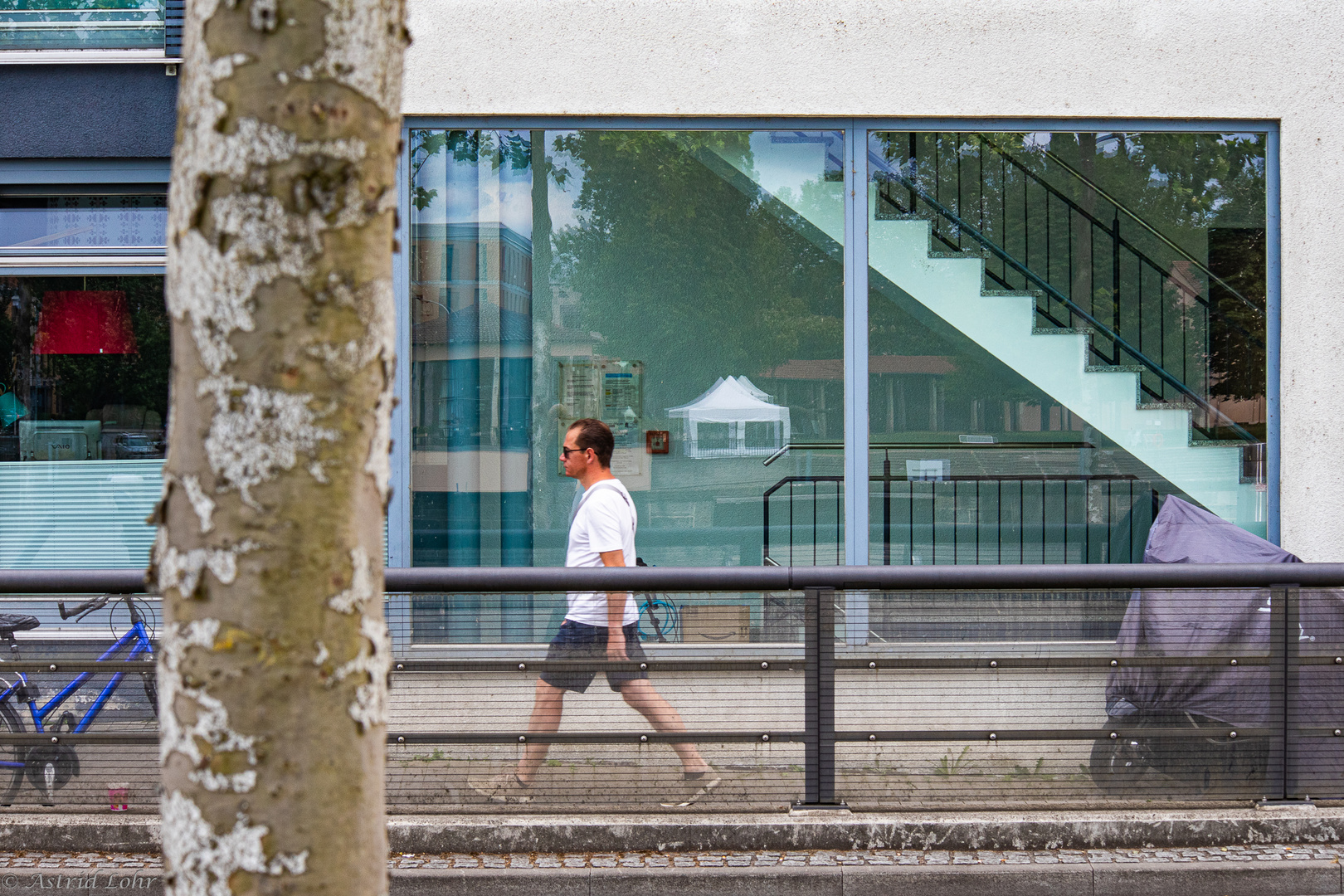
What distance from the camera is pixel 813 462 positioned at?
727cm

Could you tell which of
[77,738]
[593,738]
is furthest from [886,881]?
[77,738]

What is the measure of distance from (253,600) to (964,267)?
21.1ft

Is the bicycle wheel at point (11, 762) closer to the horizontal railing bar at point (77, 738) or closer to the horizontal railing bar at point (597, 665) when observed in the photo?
the horizontal railing bar at point (77, 738)

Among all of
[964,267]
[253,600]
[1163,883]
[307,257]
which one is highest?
[964,267]

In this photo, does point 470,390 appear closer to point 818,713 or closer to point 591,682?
point 591,682

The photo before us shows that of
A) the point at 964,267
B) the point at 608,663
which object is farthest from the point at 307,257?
the point at 964,267

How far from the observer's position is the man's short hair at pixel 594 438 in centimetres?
513

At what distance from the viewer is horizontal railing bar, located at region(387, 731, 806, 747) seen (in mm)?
4531

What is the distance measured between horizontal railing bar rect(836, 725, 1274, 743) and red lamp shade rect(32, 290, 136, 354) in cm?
525

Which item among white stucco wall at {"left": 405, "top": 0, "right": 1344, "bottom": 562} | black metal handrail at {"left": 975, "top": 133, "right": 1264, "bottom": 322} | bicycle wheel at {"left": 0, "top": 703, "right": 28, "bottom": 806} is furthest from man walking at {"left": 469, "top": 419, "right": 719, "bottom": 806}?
black metal handrail at {"left": 975, "top": 133, "right": 1264, "bottom": 322}

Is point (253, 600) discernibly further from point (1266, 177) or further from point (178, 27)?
point (1266, 177)

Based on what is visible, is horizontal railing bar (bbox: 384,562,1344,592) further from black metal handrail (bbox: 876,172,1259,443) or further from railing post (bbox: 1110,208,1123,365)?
railing post (bbox: 1110,208,1123,365)

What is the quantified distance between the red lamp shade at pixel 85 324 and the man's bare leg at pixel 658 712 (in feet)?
14.3

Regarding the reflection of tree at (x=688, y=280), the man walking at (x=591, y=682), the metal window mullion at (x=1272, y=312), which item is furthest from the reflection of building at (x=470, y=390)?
the metal window mullion at (x=1272, y=312)
